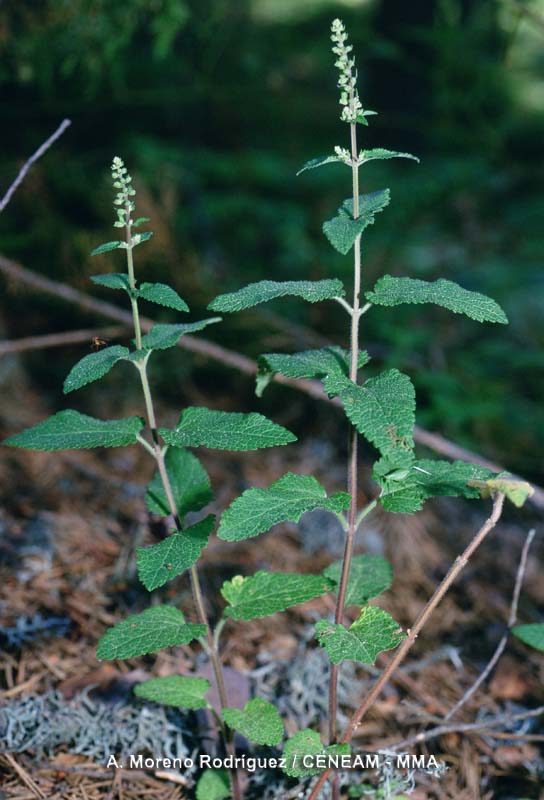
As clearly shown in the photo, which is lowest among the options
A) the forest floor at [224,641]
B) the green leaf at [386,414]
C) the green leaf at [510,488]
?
the forest floor at [224,641]

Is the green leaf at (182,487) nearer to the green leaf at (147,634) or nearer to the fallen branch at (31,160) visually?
the green leaf at (147,634)

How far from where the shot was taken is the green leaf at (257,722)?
5.32 feet

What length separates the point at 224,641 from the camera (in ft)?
7.97

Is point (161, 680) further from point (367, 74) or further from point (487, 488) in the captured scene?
point (367, 74)

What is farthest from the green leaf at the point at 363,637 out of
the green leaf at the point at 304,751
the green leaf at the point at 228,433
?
the green leaf at the point at 228,433

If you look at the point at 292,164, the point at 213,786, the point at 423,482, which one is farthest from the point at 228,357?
the point at 292,164

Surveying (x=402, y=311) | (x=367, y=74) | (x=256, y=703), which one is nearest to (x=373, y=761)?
(x=256, y=703)

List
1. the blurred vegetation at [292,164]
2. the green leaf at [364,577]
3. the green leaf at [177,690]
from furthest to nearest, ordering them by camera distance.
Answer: the blurred vegetation at [292,164] → the green leaf at [364,577] → the green leaf at [177,690]

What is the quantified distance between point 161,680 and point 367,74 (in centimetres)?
703

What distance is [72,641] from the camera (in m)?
2.27

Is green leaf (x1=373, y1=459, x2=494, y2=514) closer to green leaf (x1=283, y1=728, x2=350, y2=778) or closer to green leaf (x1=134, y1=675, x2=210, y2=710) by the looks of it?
green leaf (x1=283, y1=728, x2=350, y2=778)

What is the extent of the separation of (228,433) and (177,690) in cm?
74

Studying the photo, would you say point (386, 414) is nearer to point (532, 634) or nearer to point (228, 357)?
point (532, 634)

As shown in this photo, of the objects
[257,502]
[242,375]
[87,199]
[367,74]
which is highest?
[367,74]
